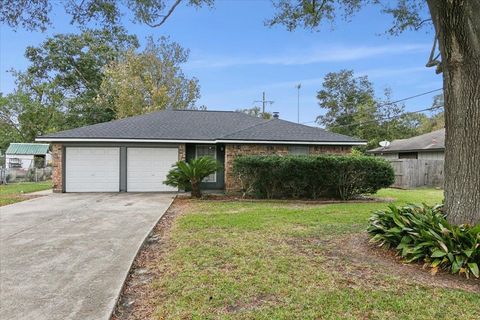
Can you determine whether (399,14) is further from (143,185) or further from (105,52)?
(105,52)

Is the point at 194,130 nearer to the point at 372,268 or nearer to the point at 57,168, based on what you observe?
the point at 57,168

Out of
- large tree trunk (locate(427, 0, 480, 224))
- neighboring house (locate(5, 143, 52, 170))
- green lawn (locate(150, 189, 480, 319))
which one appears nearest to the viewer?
green lawn (locate(150, 189, 480, 319))

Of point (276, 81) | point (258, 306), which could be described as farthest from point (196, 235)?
point (276, 81)

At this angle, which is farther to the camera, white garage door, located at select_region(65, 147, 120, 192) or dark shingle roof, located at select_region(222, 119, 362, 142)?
white garage door, located at select_region(65, 147, 120, 192)

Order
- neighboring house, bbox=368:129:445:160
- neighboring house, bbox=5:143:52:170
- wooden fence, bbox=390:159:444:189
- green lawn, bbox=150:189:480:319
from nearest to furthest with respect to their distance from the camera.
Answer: green lawn, bbox=150:189:480:319 → wooden fence, bbox=390:159:444:189 → neighboring house, bbox=368:129:445:160 → neighboring house, bbox=5:143:52:170

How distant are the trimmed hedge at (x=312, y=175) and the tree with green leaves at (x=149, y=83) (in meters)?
17.2

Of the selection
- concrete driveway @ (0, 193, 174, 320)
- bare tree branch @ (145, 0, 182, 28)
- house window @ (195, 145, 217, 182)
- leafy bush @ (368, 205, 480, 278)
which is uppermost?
bare tree branch @ (145, 0, 182, 28)

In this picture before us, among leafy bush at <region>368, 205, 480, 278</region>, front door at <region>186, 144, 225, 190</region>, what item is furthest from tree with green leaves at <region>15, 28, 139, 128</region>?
leafy bush at <region>368, 205, 480, 278</region>

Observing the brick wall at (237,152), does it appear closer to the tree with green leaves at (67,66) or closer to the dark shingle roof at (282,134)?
the dark shingle roof at (282,134)

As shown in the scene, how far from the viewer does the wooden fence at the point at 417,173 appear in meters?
18.8

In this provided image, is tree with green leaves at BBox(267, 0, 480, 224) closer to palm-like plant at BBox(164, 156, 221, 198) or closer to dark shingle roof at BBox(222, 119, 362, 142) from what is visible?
palm-like plant at BBox(164, 156, 221, 198)

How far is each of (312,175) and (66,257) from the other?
8.67 meters

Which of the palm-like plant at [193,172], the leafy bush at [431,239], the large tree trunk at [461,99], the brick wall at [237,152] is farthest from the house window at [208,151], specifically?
the large tree trunk at [461,99]

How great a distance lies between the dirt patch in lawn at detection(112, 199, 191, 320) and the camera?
136 inches
